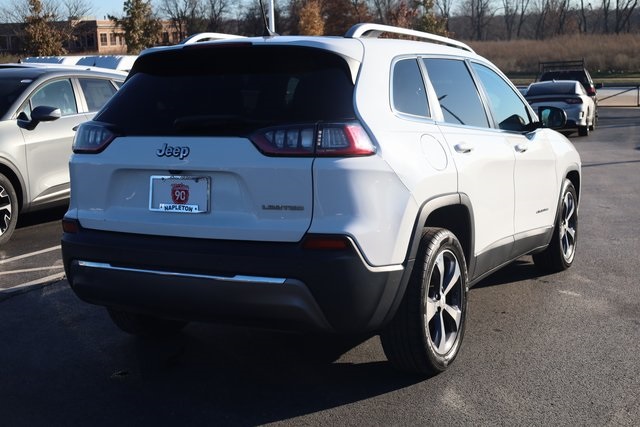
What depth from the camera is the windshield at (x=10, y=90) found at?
8.52m

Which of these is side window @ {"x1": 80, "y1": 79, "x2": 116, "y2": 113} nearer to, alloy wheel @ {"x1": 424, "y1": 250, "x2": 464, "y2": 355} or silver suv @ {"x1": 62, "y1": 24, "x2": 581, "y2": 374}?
silver suv @ {"x1": 62, "y1": 24, "x2": 581, "y2": 374}

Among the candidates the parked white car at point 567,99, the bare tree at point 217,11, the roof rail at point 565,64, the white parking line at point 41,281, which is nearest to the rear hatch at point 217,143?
the white parking line at point 41,281

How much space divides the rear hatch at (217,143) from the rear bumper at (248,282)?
8cm

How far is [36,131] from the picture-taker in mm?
8602

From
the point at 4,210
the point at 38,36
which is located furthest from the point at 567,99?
the point at 38,36

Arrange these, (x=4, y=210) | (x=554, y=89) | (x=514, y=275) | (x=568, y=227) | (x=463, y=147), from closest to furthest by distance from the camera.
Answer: (x=463, y=147) < (x=514, y=275) < (x=568, y=227) < (x=4, y=210) < (x=554, y=89)

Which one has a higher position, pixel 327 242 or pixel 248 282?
pixel 327 242

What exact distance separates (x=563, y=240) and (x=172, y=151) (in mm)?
3940

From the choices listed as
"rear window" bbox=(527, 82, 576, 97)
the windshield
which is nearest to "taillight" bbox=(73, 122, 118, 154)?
the windshield

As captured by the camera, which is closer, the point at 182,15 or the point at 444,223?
the point at 444,223

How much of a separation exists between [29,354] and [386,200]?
2417mm

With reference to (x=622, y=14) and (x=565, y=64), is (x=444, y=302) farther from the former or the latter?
(x=622, y=14)

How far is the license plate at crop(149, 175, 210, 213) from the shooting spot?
385 centimetres

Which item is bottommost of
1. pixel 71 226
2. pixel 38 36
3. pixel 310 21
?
pixel 71 226
